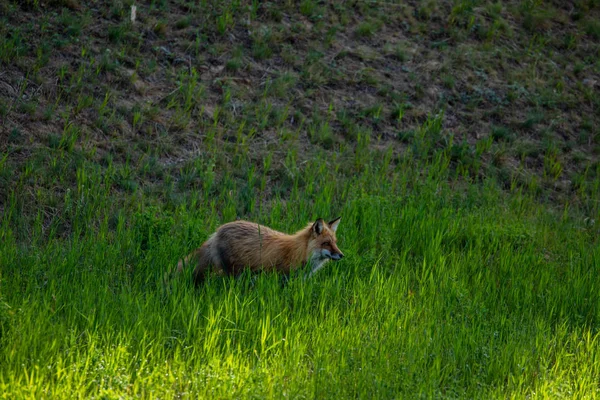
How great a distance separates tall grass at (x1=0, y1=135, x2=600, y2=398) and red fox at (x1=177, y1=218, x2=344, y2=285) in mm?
199

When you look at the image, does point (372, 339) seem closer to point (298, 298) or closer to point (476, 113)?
point (298, 298)

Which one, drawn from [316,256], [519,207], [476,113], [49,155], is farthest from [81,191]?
[476,113]

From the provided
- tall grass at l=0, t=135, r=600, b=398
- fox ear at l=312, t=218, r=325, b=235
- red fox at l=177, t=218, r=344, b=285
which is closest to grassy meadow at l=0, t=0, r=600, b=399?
tall grass at l=0, t=135, r=600, b=398

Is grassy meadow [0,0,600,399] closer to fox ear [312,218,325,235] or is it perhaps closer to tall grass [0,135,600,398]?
tall grass [0,135,600,398]

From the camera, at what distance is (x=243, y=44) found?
44.7 ft

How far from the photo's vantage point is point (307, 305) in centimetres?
769

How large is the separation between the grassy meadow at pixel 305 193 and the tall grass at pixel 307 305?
0.11 ft

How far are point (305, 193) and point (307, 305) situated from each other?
11.2 feet

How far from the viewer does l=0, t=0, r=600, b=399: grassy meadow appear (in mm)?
6582

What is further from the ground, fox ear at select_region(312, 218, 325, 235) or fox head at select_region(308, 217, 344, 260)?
fox ear at select_region(312, 218, 325, 235)

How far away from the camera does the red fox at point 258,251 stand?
8.21 metres

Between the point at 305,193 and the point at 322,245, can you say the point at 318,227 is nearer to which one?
the point at 322,245

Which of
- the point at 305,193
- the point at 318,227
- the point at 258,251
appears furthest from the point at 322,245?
the point at 305,193

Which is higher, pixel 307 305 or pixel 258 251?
pixel 258 251
